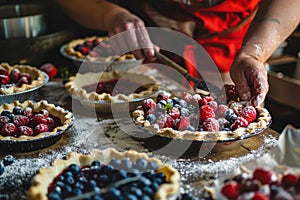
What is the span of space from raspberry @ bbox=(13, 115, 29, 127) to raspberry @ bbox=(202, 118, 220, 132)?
798 mm

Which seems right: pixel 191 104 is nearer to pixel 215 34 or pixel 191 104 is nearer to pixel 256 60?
pixel 256 60

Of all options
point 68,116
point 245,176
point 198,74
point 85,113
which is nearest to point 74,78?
point 85,113

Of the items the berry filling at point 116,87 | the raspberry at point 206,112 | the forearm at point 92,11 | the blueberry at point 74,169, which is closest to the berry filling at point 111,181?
the blueberry at point 74,169

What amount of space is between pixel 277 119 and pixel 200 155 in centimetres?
224

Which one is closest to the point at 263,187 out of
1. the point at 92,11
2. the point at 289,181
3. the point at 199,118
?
the point at 289,181

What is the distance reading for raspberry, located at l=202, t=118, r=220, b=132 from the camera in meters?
1.90

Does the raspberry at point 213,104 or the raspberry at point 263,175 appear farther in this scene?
the raspberry at point 213,104

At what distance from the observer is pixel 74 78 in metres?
2.70

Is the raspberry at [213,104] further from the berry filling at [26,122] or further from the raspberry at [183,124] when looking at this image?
the berry filling at [26,122]

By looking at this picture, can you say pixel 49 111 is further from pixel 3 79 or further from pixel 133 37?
pixel 133 37

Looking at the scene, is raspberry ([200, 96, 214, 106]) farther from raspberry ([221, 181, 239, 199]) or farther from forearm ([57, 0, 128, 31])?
forearm ([57, 0, 128, 31])

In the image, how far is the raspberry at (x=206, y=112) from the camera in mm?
1981

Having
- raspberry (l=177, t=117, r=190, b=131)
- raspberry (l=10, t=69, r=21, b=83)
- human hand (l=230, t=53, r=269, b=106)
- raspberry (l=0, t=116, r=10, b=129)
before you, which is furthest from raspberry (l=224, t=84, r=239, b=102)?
raspberry (l=10, t=69, r=21, b=83)

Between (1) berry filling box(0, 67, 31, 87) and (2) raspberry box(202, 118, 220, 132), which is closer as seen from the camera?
(2) raspberry box(202, 118, 220, 132)
